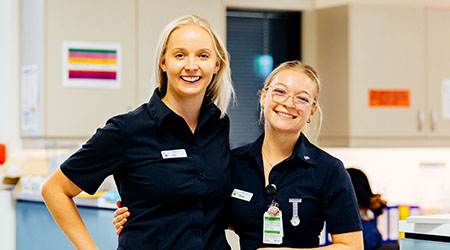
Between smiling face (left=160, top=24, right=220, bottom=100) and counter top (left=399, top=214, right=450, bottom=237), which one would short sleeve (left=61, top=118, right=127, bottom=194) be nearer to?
smiling face (left=160, top=24, right=220, bottom=100)

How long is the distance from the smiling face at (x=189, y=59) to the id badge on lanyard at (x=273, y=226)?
416mm

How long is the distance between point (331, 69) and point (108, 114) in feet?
4.88

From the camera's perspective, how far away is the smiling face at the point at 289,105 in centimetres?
190

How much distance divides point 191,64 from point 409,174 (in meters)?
3.30

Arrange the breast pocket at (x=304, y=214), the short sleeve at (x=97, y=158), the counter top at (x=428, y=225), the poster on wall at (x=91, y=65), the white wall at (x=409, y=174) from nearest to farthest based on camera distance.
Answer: the counter top at (x=428, y=225), the short sleeve at (x=97, y=158), the breast pocket at (x=304, y=214), the poster on wall at (x=91, y=65), the white wall at (x=409, y=174)

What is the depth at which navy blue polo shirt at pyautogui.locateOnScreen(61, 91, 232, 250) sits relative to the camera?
1.76m

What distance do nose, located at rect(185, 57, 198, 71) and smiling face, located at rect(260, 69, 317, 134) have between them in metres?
0.28

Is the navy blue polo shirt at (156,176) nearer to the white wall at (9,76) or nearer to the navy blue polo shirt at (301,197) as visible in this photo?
the navy blue polo shirt at (301,197)

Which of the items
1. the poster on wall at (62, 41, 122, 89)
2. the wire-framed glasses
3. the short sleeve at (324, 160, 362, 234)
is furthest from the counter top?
the poster on wall at (62, 41, 122, 89)

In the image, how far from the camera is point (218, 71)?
1.96m

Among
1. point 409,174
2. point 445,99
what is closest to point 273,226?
point 445,99

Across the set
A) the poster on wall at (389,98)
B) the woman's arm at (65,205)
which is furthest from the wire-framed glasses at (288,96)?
the poster on wall at (389,98)

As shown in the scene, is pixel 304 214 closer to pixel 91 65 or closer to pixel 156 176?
pixel 156 176

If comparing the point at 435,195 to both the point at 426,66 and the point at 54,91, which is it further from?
the point at 54,91
